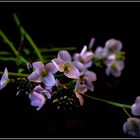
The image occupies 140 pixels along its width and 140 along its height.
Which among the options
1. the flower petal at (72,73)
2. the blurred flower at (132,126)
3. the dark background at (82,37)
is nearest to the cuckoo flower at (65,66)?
the flower petal at (72,73)

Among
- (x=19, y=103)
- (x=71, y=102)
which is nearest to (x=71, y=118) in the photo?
(x=19, y=103)

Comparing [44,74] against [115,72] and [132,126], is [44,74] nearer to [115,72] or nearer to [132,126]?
[132,126]

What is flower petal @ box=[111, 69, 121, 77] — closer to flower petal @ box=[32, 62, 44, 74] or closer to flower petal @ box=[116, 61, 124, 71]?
flower petal @ box=[116, 61, 124, 71]

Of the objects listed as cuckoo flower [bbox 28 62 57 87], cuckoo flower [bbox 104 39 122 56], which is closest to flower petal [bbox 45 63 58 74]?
cuckoo flower [bbox 28 62 57 87]

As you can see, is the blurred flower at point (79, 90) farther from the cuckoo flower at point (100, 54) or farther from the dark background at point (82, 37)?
the cuckoo flower at point (100, 54)

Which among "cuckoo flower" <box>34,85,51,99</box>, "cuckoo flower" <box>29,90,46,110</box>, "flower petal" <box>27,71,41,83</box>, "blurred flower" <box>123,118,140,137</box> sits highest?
"flower petal" <box>27,71,41,83</box>

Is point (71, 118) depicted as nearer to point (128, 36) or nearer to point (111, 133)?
point (111, 133)

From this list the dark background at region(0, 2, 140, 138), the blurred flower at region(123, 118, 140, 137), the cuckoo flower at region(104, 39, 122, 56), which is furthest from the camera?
the cuckoo flower at region(104, 39, 122, 56)
